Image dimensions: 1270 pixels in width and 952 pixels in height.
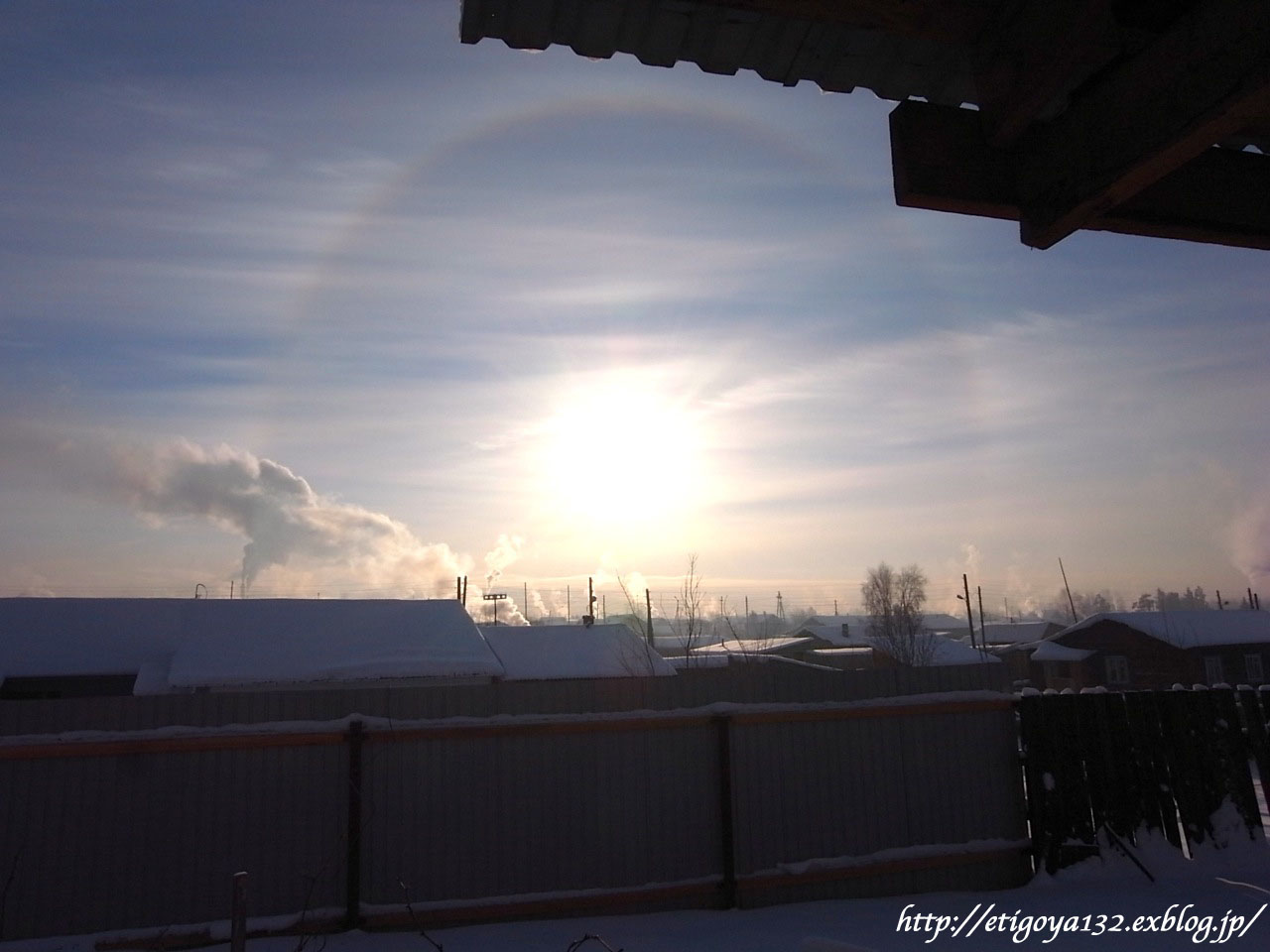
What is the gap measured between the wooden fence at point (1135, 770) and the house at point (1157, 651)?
3445 cm

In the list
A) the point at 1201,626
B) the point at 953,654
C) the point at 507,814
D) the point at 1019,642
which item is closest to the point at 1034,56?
the point at 507,814

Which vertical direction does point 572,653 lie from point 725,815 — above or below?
above

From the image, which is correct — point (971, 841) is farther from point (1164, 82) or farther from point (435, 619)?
point (435, 619)

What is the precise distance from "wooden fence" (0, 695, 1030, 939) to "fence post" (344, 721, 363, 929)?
0.02 m

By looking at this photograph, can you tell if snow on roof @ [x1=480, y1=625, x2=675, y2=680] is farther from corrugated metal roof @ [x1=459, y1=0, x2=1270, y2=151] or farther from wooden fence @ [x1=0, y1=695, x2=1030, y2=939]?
corrugated metal roof @ [x1=459, y1=0, x2=1270, y2=151]

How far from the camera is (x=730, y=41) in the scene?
262 cm

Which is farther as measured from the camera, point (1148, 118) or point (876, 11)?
point (876, 11)

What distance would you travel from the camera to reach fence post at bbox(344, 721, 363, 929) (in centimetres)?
705

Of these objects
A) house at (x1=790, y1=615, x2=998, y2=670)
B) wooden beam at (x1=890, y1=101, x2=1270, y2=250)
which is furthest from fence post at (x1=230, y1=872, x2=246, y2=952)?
house at (x1=790, y1=615, x2=998, y2=670)

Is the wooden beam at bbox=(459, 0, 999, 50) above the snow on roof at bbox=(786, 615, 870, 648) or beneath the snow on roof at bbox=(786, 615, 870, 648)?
above

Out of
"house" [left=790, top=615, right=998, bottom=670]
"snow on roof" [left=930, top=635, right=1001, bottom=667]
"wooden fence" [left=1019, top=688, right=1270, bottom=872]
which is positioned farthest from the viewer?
"house" [left=790, top=615, right=998, bottom=670]

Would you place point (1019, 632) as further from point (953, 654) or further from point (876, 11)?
point (876, 11)

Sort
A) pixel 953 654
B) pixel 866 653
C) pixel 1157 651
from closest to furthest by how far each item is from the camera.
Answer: pixel 1157 651
pixel 953 654
pixel 866 653

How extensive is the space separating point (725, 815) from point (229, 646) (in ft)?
64.2
